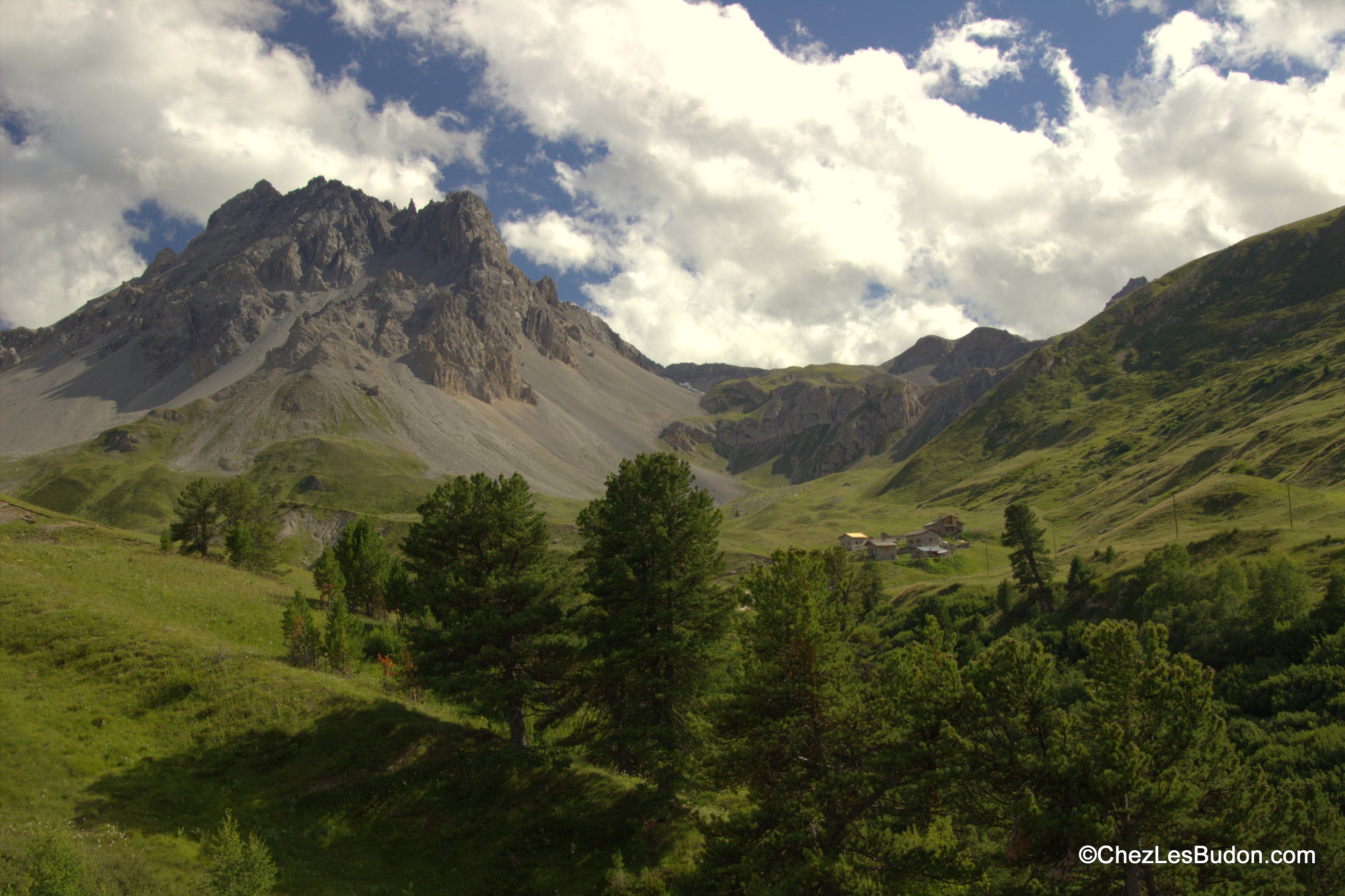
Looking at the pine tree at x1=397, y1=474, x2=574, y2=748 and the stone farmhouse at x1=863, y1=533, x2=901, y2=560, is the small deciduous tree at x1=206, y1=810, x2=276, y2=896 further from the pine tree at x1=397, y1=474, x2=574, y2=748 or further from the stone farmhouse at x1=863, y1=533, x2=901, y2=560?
the stone farmhouse at x1=863, y1=533, x2=901, y2=560

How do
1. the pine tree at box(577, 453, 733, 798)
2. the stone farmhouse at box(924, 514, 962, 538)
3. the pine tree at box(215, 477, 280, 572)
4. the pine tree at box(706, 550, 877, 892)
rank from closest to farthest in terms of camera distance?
the pine tree at box(706, 550, 877, 892) < the pine tree at box(577, 453, 733, 798) < the pine tree at box(215, 477, 280, 572) < the stone farmhouse at box(924, 514, 962, 538)

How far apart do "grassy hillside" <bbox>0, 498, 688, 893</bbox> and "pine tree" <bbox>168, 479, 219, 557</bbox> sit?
32236mm

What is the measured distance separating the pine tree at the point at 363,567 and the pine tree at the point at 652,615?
140 ft

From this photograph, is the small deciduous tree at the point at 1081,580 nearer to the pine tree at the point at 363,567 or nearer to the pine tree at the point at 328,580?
the pine tree at the point at 363,567

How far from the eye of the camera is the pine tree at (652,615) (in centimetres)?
2802

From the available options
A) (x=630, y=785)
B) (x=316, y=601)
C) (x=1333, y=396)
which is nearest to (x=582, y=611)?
(x=630, y=785)

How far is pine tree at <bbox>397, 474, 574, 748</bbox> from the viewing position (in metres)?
29.7

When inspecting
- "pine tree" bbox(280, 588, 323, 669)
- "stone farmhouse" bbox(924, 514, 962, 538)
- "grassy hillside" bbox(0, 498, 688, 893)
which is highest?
"stone farmhouse" bbox(924, 514, 962, 538)

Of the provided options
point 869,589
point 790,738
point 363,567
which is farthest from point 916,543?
point 790,738

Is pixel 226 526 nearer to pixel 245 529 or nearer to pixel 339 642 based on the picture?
pixel 245 529

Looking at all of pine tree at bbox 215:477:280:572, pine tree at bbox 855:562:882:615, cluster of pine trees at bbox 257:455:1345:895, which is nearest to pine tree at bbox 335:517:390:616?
pine tree at bbox 215:477:280:572

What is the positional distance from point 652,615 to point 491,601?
785cm

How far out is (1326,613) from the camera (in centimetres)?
5325

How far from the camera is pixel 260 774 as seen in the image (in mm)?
28109
